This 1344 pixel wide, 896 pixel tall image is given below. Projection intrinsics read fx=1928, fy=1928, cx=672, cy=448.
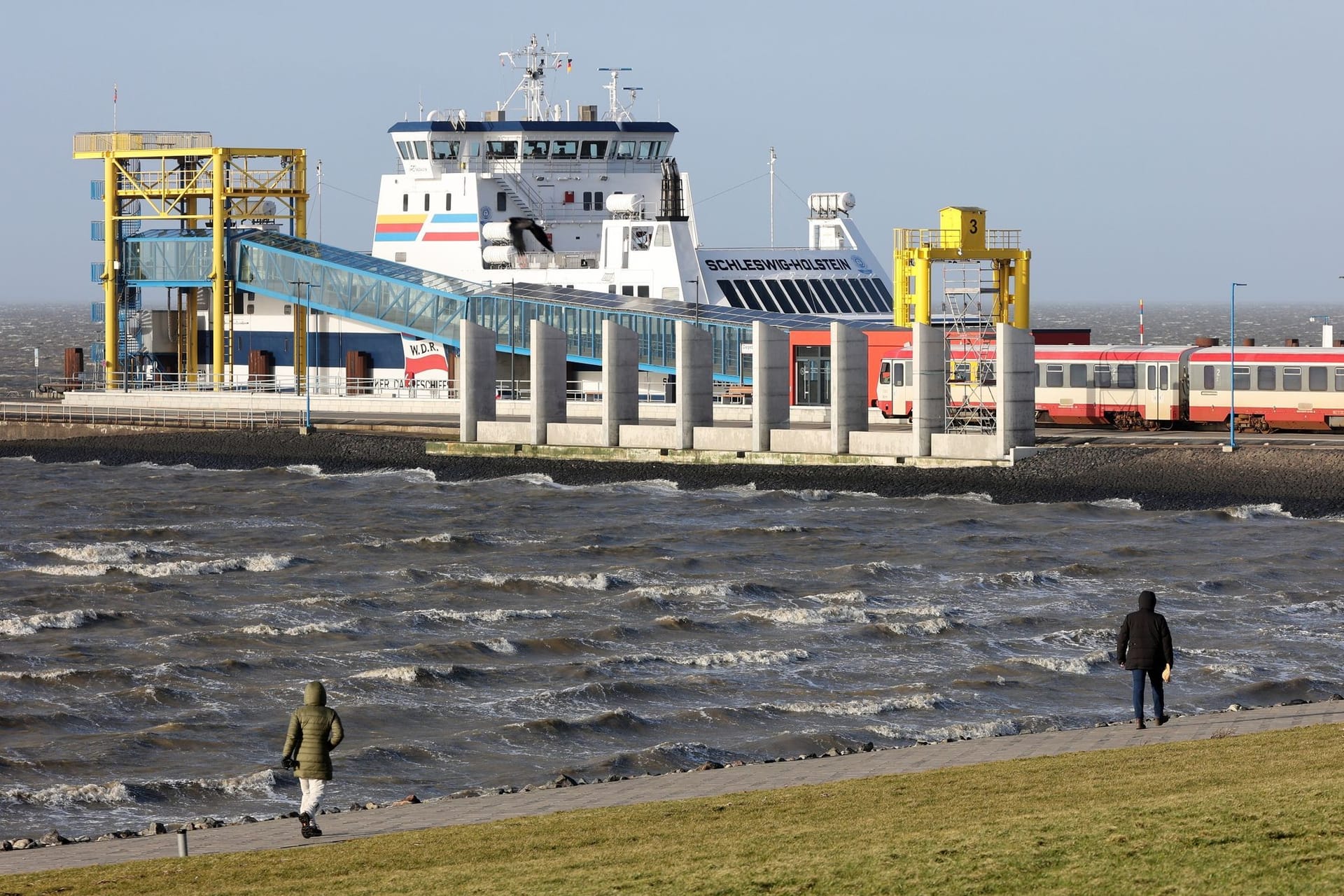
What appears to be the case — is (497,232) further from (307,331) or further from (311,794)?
(311,794)

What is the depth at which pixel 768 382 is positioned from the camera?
53156 mm

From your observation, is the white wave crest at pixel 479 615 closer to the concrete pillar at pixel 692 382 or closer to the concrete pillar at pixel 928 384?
the concrete pillar at pixel 928 384

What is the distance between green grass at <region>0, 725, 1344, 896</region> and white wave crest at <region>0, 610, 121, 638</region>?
722 inches

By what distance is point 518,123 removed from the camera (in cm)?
7500

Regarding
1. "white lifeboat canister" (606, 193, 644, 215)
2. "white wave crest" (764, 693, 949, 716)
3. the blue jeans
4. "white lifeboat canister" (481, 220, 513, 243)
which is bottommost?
"white wave crest" (764, 693, 949, 716)

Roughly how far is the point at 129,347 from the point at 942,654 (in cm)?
5445

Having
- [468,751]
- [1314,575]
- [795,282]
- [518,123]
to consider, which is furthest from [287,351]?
[468,751]

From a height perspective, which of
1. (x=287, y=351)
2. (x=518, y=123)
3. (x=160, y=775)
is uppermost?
(x=518, y=123)

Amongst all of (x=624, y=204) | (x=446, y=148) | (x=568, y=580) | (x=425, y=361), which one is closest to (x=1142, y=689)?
(x=568, y=580)

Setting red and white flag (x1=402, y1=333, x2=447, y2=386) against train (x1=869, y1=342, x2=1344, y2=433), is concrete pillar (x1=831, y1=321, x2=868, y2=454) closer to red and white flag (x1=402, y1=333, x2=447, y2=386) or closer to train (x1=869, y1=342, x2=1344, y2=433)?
train (x1=869, y1=342, x2=1344, y2=433)

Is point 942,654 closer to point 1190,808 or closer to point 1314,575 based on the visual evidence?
point 1314,575

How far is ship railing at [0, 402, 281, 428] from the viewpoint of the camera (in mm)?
64938

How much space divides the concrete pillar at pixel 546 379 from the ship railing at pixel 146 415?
10687 mm

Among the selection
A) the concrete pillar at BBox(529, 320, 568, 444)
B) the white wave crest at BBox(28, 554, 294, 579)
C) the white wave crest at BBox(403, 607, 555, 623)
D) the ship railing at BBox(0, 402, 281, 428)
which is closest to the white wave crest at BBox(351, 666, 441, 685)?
the white wave crest at BBox(403, 607, 555, 623)
